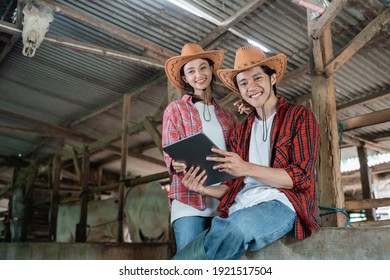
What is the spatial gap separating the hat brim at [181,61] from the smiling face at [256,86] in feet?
1.19

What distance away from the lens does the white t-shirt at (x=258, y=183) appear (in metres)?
1.74

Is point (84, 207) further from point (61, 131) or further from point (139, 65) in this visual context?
point (139, 65)

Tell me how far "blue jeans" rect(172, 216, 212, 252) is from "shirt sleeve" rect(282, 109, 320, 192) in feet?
1.85

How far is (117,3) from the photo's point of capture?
4539 millimetres

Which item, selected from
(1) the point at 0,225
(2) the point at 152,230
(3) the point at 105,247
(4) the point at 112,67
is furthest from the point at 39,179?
(3) the point at 105,247

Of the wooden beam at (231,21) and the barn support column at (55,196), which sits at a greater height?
the wooden beam at (231,21)

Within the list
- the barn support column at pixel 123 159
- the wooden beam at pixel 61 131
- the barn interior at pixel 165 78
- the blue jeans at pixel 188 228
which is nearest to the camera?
the blue jeans at pixel 188 228

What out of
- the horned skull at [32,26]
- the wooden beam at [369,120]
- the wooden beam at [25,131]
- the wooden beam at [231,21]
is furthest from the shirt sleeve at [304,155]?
the wooden beam at [25,131]

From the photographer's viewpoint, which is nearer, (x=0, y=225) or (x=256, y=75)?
(x=256, y=75)

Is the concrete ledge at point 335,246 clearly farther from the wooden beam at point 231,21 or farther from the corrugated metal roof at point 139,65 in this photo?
the corrugated metal roof at point 139,65

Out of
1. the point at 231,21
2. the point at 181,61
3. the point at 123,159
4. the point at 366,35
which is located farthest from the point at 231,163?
the point at 123,159

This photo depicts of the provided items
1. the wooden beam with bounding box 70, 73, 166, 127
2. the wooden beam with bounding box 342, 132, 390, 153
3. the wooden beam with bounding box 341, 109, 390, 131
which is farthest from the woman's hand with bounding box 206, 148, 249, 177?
the wooden beam with bounding box 342, 132, 390, 153
